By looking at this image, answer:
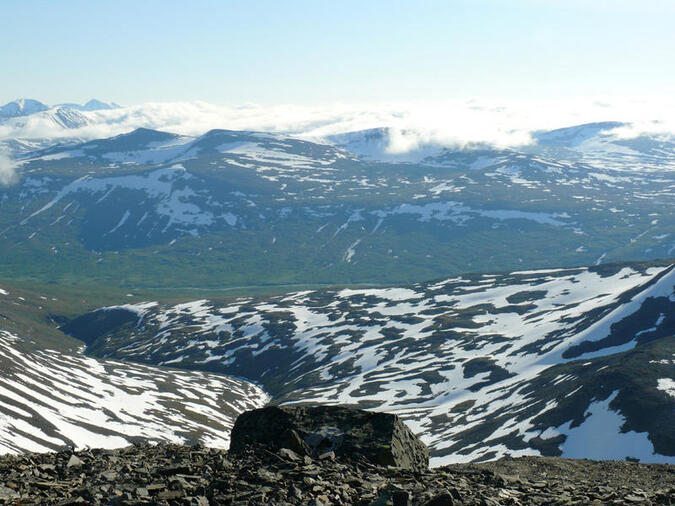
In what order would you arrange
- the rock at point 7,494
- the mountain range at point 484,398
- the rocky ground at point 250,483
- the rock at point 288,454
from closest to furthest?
1. the rock at point 7,494
2. the rocky ground at point 250,483
3. the rock at point 288,454
4. the mountain range at point 484,398

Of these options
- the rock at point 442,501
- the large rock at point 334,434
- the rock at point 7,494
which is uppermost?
the rock at point 7,494

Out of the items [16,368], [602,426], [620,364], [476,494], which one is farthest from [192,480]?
[16,368]

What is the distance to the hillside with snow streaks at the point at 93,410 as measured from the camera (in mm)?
123750

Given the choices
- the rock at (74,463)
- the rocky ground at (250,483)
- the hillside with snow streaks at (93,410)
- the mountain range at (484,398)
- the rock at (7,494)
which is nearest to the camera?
the rock at (7,494)

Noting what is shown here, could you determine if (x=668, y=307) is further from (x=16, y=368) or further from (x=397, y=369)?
(x=16, y=368)

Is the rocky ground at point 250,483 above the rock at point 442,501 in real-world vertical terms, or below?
below

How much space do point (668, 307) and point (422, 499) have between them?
172361 millimetres

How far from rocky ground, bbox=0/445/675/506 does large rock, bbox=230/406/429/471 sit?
141 cm

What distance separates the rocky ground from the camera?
65.3 ft

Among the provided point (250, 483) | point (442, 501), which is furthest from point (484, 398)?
point (442, 501)

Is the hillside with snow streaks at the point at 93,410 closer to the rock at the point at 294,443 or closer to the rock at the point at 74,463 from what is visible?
the rock at the point at 74,463

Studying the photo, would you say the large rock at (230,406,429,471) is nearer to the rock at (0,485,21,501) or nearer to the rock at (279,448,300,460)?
the rock at (279,448,300,460)

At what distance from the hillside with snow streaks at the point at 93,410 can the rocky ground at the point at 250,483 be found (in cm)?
8238

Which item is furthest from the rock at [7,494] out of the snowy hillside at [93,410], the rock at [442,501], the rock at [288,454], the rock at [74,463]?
the snowy hillside at [93,410]
